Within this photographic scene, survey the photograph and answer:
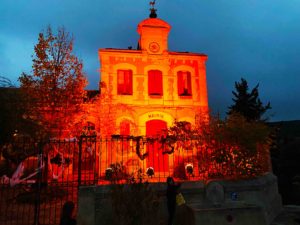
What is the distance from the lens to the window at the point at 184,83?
17969 millimetres

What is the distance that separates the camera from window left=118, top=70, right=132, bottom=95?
1736 cm

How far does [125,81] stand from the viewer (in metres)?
17.5

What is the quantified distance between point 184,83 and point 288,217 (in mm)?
10809

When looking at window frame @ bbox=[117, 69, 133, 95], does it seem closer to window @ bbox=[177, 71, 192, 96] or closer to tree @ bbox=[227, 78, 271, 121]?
window @ bbox=[177, 71, 192, 96]

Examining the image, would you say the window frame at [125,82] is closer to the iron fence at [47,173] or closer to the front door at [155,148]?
the front door at [155,148]

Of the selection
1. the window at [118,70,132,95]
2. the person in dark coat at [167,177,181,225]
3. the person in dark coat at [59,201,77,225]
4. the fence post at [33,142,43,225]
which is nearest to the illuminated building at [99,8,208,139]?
the window at [118,70,132,95]

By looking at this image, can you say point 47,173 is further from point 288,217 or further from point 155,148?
point 288,217

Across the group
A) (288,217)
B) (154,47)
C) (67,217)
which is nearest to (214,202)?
(288,217)

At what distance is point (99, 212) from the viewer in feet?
23.5

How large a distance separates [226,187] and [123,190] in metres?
3.41

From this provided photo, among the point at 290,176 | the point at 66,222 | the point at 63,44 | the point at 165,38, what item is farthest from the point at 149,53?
the point at 290,176

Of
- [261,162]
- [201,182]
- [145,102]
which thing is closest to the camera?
[201,182]

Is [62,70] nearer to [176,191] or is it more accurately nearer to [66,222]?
[176,191]

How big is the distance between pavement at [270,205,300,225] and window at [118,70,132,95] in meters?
11.1
